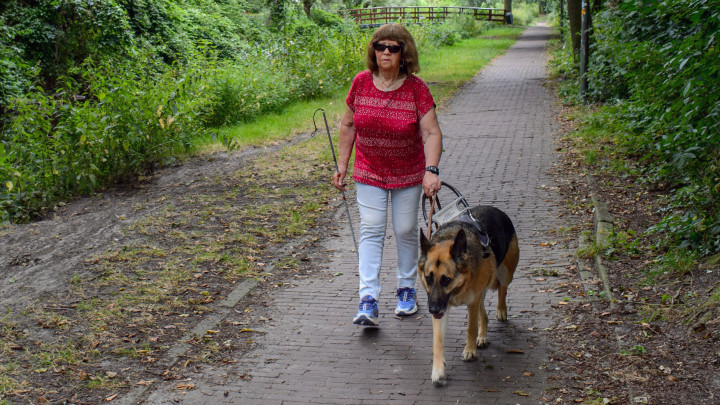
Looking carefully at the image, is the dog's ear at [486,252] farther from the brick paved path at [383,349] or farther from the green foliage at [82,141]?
the green foliage at [82,141]

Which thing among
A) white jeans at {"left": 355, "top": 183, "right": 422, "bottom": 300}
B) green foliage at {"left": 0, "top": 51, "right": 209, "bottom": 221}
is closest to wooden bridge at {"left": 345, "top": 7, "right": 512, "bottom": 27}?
green foliage at {"left": 0, "top": 51, "right": 209, "bottom": 221}

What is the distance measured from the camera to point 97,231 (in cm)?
811

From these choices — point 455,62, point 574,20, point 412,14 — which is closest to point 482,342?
point 574,20

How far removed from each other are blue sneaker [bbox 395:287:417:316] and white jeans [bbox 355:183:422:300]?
10.9 inches

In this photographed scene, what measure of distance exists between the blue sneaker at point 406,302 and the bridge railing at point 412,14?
44.7 meters

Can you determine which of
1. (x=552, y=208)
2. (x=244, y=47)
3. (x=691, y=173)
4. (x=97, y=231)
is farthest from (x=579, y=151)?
(x=244, y=47)

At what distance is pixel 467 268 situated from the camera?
14.7 feet

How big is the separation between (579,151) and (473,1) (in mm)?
66740

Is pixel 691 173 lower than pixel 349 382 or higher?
higher

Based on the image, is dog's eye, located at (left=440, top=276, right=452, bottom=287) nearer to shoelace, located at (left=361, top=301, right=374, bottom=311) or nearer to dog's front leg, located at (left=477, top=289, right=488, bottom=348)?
dog's front leg, located at (left=477, top=289, right=488, bottom=348)

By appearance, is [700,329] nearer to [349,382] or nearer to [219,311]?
[349,382]

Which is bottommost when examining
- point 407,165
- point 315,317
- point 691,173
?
point 315,317

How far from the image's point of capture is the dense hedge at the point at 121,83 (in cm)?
947

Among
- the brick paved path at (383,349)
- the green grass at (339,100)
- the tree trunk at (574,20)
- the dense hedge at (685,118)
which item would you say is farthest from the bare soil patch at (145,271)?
the tree trunk at (574,20)
